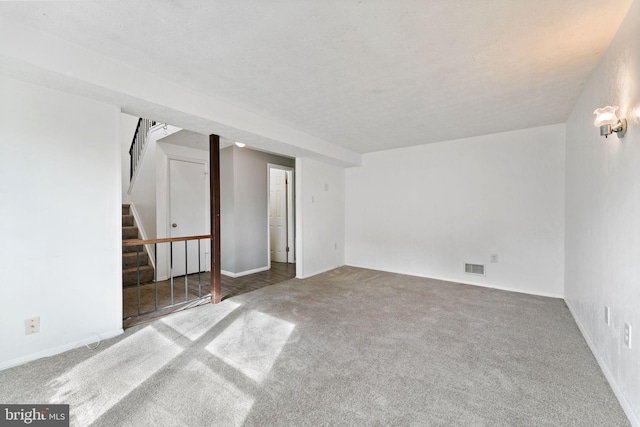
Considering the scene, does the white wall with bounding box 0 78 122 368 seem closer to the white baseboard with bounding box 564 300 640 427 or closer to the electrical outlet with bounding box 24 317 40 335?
the electrical outlet with bounding box 24 317 40 335

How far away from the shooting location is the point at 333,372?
1.91 metres

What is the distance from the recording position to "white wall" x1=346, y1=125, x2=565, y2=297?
11.9 ft

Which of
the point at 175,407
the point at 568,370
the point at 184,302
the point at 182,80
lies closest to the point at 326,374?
the point at 175,407

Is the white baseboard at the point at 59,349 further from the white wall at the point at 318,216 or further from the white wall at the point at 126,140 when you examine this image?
the white wall at the point at 126,140

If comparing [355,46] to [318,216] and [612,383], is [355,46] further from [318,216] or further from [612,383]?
[318,216]

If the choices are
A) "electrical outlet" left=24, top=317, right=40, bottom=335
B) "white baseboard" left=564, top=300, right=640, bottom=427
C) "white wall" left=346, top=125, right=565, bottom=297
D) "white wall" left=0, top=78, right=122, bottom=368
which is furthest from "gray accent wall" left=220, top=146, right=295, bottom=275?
"white baseboard" left=564, top=300, right=640, bottom=427

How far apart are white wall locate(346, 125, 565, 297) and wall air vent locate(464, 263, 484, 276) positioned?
65mm

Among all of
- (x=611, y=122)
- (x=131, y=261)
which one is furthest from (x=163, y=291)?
(x=611, y=122)

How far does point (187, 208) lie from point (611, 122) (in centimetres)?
531

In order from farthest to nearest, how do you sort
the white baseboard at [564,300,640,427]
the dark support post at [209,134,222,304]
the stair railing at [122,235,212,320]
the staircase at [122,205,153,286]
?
the staircase at [122,205,153,286] → the dark support post at [209,134,222,304] → the stair railing at [122,235,212,320] → the white baseboard at [564,300,640,427]

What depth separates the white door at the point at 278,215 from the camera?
6.08 metres

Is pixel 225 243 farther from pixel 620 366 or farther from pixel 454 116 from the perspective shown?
pixel 620 366

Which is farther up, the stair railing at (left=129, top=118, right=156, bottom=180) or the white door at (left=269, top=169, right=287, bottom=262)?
the stair railing at (left=129, top=118, right=156, bottom=180)

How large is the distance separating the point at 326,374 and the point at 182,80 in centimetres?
267
